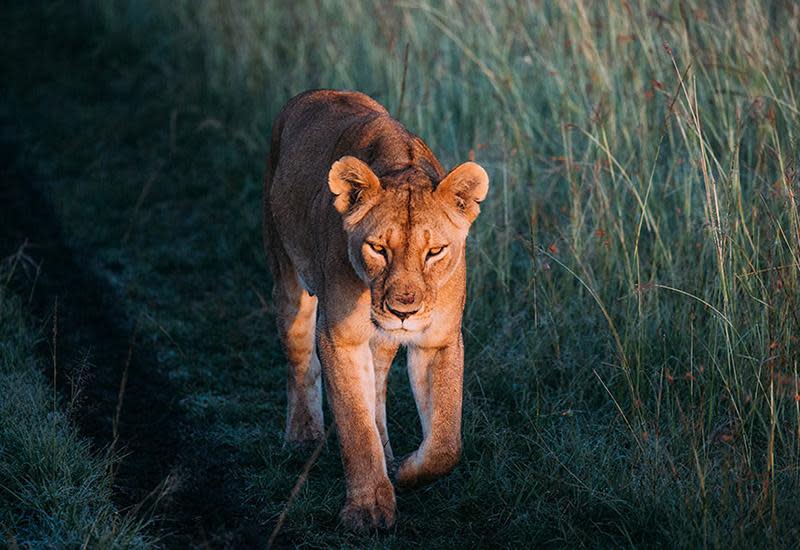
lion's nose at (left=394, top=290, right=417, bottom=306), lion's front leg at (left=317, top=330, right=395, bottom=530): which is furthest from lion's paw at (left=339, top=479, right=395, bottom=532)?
lion's nose at (left=394, top=290, right=417, bottom=306)

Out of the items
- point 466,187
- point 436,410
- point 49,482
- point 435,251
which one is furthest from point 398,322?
point 49,482

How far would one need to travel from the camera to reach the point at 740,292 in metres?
5.00

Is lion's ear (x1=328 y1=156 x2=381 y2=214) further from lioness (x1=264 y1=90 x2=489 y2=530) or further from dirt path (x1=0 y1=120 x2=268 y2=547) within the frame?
dirt path (x1=0 y1=120 x2=268 y2=547)

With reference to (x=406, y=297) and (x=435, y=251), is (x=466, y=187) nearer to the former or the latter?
(x=435, y=251)

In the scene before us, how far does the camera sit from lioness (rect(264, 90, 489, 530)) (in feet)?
13.3

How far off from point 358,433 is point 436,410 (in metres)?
0.32

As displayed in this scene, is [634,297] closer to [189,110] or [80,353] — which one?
[80,353]

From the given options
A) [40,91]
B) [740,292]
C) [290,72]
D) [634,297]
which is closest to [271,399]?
[634,297]

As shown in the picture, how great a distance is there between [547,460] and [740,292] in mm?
1234

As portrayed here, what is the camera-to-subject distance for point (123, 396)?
526 centimetres

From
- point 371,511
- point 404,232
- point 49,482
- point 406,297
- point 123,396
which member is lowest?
point 123,396

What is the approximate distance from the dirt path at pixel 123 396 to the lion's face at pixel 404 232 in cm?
97

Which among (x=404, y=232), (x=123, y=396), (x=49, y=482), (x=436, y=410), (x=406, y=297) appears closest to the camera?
(x=406, y=297)

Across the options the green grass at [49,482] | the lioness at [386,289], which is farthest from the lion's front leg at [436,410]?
the green grass at [49,482]
